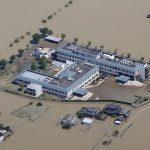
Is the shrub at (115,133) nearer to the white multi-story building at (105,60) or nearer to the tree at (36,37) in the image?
the white multi-story building at (105,60)

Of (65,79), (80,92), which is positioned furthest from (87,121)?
(65,79)

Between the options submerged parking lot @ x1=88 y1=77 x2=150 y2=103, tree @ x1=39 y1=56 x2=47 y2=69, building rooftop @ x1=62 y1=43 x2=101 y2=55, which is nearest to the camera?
submerged parking lot @ x1=88 y1=77 x2=150 y2=103

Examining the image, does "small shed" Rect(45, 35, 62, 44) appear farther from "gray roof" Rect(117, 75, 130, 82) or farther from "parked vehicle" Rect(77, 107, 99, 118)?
"parked vehicle" Rect(77, 107, 99, 118)

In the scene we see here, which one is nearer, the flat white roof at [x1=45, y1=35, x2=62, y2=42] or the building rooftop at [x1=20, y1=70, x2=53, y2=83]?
the building rooftop at [x1=20, y1=70, x2=53, y2=83]

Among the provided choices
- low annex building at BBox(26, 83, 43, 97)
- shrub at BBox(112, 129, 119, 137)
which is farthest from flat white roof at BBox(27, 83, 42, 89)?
shrub at BBox(112, 129, 119, 137)

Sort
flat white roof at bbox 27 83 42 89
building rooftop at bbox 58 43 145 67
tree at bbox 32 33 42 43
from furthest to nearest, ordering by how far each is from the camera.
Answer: tree at bbox 32 33 42 43 → building rooftop at bbox 58 43 145 67 → flat white roof at bbox 27 83 42 89

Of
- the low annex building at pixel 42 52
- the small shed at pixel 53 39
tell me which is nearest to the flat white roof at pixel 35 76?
the low annex building at pixel 42 52

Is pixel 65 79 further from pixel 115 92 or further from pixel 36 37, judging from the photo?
pixel 36 37

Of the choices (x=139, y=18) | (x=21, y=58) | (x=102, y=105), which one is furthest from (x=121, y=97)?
(x=139, y=18)
